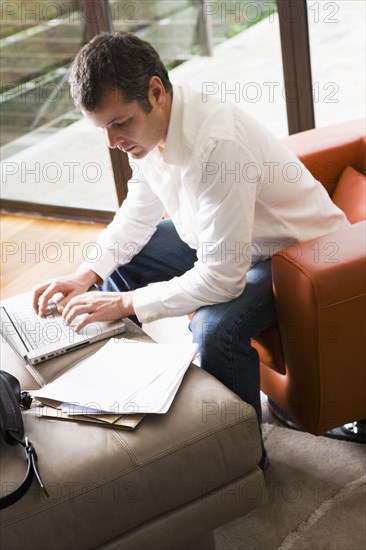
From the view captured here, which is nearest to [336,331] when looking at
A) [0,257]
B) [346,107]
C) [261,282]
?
[261,282]

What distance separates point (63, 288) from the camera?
200 cm

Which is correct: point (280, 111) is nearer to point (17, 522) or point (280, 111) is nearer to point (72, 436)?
point (72, 436)

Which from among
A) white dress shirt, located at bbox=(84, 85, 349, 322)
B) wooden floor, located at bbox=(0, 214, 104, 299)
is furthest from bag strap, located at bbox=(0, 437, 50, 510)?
wooden floor, located at bbox=(0, 214, 104, 299)

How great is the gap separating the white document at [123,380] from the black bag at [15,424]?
0.05 meters

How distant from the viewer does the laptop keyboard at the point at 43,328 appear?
1857 millimetres

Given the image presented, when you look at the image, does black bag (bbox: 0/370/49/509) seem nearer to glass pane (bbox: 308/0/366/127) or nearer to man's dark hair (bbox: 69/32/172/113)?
man's dark hair (bbox: 69/32/172/113)

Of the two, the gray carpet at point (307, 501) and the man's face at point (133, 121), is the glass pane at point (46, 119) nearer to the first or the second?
the man's face at point (133, 121)

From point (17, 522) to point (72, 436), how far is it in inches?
8.1

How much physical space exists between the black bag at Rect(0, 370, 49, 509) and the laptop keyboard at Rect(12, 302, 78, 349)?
0.19 m

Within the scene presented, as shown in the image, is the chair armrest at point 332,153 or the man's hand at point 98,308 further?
the chair armrest at point 332,153

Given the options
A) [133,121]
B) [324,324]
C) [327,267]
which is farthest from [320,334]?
[133,121]

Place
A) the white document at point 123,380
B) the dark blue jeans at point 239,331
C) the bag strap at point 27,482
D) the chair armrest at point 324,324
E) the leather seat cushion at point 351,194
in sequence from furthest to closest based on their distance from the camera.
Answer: the leather seat cushion at point 351,194 < the dark blue jeans at point 239,331 < the chair armrest at point 324,324 < the white document at point 123,380 < the bag strap at point 27,482

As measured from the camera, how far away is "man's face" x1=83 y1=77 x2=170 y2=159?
66.6 inches

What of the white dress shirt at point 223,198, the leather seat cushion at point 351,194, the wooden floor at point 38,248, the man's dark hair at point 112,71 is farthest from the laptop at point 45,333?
the wooden floor at point 38,248
